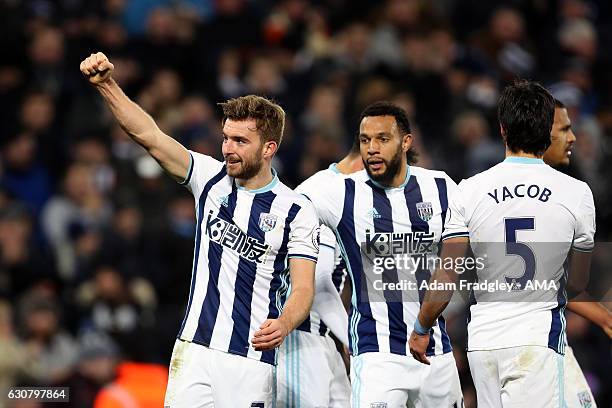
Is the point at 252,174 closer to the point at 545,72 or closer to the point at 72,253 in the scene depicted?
the point at 72,253

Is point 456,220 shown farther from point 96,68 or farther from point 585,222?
point 96,68

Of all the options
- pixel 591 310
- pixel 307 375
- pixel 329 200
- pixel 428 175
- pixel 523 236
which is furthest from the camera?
pixel 307 375

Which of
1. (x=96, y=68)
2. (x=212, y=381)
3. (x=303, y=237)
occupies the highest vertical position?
(x=96, y=68)

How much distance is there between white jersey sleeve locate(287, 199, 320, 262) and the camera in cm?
657

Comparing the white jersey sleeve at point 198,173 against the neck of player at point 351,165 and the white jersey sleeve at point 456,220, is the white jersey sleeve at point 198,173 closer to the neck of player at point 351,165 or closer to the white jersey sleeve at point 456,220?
the neck of player at point 351,165

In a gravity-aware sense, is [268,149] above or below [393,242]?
above

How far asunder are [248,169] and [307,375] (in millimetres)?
1501

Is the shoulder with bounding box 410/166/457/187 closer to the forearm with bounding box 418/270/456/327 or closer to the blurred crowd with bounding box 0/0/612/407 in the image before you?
the forearm with bounding box 418/270/456/327

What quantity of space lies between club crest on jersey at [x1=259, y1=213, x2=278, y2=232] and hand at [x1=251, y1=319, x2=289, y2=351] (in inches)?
25.6

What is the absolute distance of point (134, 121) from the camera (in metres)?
6.43

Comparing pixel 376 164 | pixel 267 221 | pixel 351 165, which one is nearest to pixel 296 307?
pixel 267 221

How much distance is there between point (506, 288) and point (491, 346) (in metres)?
0.33

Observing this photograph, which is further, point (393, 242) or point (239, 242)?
point (393, 242)

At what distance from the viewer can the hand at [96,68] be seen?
627 cm
